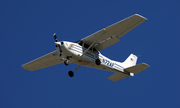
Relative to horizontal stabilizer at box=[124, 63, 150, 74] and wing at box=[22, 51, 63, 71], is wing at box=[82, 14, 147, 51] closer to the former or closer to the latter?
horizontal stabilizer at box=[124, 63, 150, 74]

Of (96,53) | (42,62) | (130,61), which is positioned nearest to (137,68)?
(130,61)

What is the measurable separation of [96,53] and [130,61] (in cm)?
506

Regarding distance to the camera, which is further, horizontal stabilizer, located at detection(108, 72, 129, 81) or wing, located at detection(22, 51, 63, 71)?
horizontal stabilizer, located at detection(108, 72, 129, 81)

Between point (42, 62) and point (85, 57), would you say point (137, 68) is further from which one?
point (42, 62)

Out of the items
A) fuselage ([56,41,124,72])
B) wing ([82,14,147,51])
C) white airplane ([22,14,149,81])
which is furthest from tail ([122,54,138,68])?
wing ([82,14,147,51])

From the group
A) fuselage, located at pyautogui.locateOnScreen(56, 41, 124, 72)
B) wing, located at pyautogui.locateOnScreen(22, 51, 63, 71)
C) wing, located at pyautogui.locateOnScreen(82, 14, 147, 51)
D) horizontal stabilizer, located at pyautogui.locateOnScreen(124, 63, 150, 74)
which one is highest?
wing, located at pyautogui.locateOnScreen(22, 51, 63, 71)

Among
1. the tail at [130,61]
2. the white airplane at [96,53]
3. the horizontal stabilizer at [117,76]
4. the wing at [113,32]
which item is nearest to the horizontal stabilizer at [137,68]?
the white airplane at [96,53]

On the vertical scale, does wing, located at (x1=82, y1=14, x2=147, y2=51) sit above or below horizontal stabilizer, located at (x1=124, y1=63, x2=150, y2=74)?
above

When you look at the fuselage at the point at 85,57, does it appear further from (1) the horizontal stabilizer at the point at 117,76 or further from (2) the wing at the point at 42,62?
(2) the wing at the point at 42,62

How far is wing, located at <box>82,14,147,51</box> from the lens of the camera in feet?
60.2

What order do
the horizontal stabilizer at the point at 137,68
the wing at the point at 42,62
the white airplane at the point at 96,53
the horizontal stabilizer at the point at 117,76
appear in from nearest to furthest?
1. the white airplane at the point at 96,53
2. the horizontal stabilizer at the point at 137,68
3. the wing at the point at 42,62
4. the horizontal stabilizer at the point at 117,76

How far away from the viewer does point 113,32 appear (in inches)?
759

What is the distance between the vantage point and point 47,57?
867 inches

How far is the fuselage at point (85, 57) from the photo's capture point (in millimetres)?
18688
